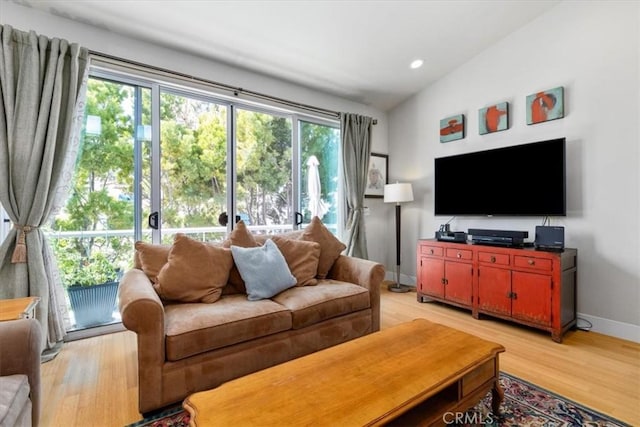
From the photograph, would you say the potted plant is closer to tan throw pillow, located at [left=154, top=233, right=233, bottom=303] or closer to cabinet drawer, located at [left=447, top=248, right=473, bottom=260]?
tan throw pillow, located at [left=154, top=233, right=233, bottom=303]

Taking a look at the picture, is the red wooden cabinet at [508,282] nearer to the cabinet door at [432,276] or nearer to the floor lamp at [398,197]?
the cabinet door at [432,276]

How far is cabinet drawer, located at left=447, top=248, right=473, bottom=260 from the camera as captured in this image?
9.89ft

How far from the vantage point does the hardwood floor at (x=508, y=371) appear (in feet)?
Answer: 5.23

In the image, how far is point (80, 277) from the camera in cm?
253

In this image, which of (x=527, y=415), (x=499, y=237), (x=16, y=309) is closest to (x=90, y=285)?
(x=16, y=309)

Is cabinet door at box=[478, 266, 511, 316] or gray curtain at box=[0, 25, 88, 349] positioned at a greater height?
gray curtain at box=[0, 25, 88, 349]

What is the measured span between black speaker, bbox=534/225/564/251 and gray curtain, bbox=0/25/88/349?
12.8 feet

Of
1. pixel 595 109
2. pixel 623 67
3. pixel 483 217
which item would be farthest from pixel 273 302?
pixel 623 67

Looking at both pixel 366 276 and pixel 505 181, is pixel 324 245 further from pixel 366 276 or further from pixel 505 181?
pixel 505 181

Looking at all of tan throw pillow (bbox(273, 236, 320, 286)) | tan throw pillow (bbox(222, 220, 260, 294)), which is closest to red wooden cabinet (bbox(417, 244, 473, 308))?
tan throw pillow (bbox(273, 236, 320, 286))

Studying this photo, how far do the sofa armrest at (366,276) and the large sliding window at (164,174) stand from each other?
1135 millimetres

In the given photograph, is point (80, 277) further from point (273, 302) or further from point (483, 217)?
point (483, 217)

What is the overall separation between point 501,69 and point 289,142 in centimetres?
244

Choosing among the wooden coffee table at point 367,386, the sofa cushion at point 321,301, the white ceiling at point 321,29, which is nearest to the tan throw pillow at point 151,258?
the sofa cushion at point 321,301
